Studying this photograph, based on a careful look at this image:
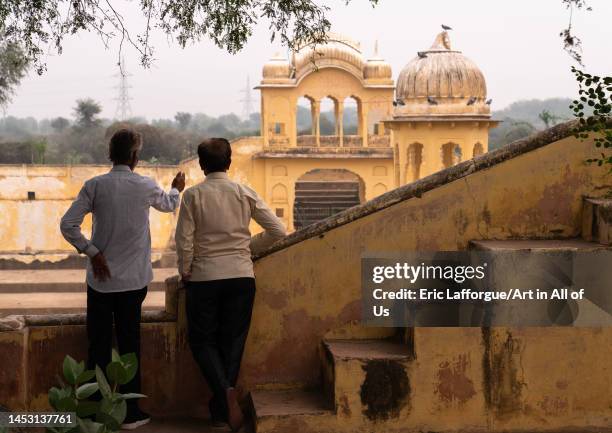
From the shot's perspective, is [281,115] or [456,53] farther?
[281,115]

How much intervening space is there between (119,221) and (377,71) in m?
22.9

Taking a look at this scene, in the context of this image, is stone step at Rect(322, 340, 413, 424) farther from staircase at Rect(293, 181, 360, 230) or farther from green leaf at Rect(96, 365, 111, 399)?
staircase at Rect(293, 181, 360, 230)

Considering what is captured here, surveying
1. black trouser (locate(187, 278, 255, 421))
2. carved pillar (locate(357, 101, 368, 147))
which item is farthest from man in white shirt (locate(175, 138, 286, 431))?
carved pillar (locate(357, 101, 368, 147))

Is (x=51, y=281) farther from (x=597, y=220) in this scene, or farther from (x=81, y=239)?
(x=597, y=220)

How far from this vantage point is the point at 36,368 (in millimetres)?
4945

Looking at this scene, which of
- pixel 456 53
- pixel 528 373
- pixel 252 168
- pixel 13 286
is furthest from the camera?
pixel 252 168

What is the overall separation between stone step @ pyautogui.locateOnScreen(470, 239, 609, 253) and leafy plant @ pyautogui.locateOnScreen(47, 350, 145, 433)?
189 cm

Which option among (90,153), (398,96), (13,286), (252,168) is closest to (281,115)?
(252,168)

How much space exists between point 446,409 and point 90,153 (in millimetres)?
52383

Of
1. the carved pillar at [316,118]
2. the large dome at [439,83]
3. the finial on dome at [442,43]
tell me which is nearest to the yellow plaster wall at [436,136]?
the large dome at [439,83]

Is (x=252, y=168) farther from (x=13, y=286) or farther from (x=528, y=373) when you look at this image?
(x=528, y=373)

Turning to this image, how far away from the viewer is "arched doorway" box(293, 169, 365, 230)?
1195 inches

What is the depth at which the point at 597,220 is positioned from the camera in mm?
4855

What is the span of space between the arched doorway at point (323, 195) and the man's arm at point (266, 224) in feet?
78.1
